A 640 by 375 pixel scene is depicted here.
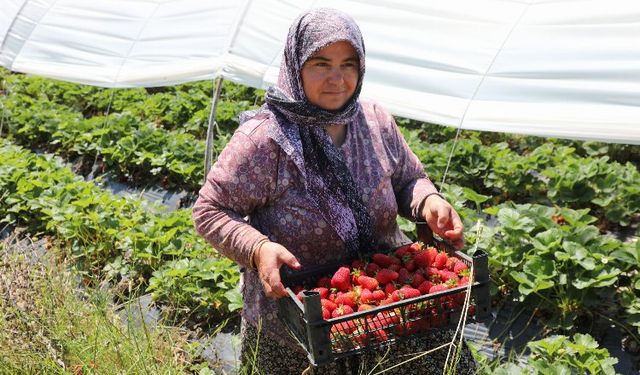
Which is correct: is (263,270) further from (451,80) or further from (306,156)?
(451,80)

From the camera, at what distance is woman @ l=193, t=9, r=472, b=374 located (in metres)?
2.30

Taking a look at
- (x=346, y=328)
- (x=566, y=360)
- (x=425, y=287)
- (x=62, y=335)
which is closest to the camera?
(x=346, y=328)

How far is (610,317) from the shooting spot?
141 inches

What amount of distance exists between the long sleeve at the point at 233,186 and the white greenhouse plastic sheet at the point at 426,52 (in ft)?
4.74

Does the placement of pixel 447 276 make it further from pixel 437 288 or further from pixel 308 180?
pixel 308 180

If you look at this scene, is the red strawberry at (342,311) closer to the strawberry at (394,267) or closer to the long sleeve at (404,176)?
the strawberry at (394,267)

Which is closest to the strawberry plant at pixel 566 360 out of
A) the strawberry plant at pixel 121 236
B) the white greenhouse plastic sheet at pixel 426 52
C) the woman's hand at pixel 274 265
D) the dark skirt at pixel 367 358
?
the dark skirt at pixel 367 358

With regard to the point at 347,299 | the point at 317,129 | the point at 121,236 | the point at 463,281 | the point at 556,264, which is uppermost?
the point at 317,129

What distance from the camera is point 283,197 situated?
239 cm

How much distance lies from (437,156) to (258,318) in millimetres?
3233

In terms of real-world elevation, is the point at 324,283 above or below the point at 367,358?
above

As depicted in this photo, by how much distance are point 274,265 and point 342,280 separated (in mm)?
224

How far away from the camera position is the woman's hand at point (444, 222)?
2.38 meters

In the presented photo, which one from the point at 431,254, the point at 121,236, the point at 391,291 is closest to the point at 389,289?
the point at 391,291
